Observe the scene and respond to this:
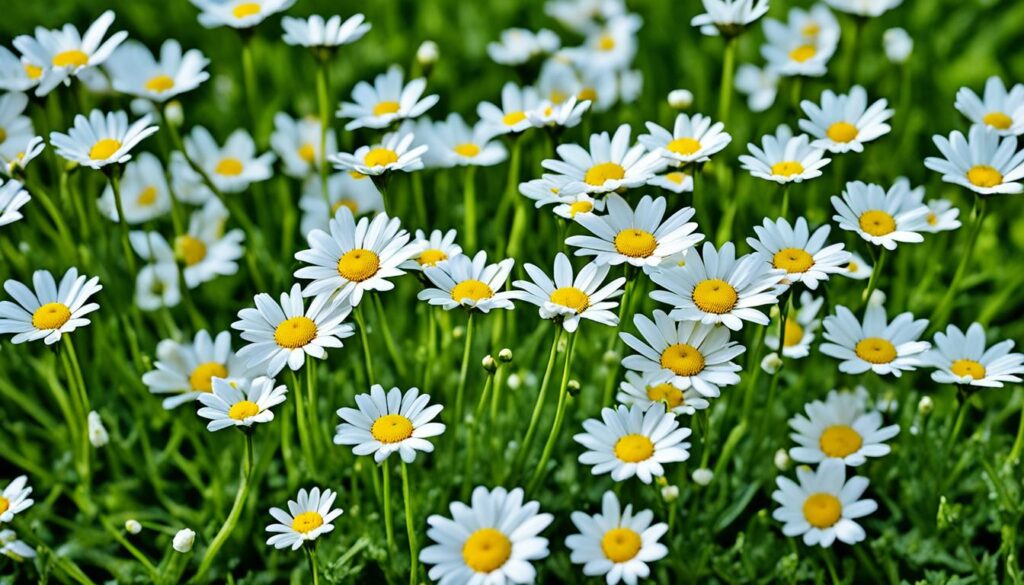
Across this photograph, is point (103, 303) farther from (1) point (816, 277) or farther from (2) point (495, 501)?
(1) point (816, 277)

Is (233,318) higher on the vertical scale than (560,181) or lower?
lower

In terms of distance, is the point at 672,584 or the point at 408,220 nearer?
the point at 672,584

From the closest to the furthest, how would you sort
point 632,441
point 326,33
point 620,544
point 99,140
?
1. point 620,544
2. point 632,441
3. point 99,140
4. point 326,33

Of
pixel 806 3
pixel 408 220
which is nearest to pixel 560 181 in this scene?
pixel 408 220

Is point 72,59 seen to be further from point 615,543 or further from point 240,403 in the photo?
point 615,543

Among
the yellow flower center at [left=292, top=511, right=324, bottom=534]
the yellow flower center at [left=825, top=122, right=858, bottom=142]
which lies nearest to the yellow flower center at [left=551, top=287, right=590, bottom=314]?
the yellow flower center at [left=292, top=511, right=324, bottom=534]

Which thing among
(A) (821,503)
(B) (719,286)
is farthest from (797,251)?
(A) (821,503)

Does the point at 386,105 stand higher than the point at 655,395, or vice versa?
the point at 386,105
